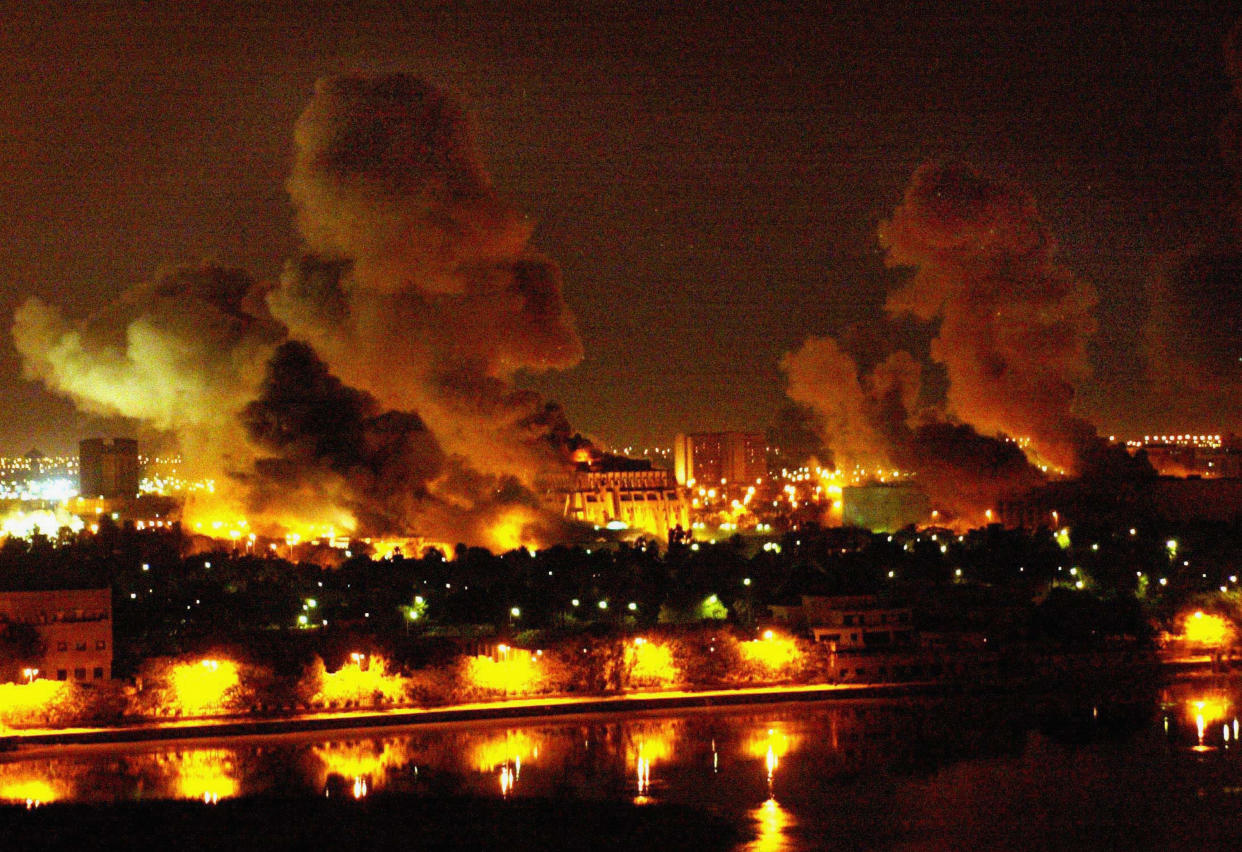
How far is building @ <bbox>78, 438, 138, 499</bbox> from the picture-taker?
36.4 m

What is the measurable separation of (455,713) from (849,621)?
462 cm

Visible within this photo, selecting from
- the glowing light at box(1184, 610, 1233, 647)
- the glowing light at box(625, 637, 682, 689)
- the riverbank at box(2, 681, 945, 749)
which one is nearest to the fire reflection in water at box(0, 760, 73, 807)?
the riverbank at box(2, 681, 945, 749)

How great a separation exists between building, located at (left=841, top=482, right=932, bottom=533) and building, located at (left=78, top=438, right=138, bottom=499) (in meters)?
12.8

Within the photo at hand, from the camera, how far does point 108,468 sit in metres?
36.6

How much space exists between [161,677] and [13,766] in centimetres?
223

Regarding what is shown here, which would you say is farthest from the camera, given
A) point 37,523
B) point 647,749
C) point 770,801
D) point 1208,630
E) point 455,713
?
point 37,523

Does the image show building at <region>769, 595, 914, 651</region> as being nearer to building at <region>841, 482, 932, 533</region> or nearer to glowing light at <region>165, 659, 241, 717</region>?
glowing light at <region>165, 659, 241, 717</region>

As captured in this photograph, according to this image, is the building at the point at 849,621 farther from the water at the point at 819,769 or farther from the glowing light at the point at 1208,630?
the glowing light at the point at 1208,630

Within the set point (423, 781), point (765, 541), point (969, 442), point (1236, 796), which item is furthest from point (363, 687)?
point (969, 442)

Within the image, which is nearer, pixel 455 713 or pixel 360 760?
pixel 360 760

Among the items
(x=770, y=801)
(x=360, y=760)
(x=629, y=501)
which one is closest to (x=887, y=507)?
(x=629, y=501)

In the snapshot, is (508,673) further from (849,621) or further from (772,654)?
(849,621)

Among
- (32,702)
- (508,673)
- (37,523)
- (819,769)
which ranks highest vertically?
(37,523)

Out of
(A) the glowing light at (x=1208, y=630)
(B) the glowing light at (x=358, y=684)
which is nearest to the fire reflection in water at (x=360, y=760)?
(B) the glowing light at (x=358, y=684)
